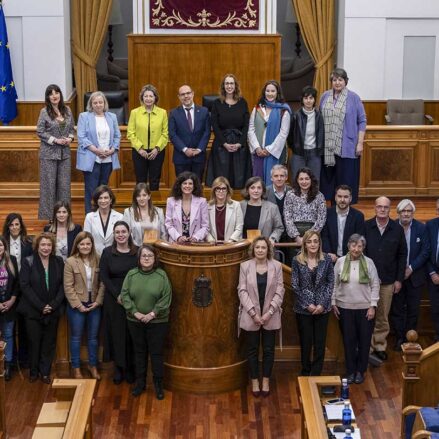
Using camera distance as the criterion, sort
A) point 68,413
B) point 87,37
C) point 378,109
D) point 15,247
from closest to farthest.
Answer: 1. point 68,413
2. point 15,247
3. point 378,109
4. point 87,37

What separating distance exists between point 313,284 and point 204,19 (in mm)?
5825

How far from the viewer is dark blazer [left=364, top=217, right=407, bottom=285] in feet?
31.8

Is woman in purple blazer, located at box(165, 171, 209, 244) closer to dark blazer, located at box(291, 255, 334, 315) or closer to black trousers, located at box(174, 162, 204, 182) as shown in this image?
dark blazer, located at box(291, 255, 334, 315)

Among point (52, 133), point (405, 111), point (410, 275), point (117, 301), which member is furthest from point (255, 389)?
point (405, 111)

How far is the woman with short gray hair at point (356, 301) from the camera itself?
930 centimetres

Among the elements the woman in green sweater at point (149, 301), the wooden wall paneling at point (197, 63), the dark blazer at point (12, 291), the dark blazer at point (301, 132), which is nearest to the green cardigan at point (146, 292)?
the woman in green sweater at point (149, 301)

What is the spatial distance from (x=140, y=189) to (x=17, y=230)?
3.52ft

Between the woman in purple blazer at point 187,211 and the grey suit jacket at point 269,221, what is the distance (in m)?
0.38

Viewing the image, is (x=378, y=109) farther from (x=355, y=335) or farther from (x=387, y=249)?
(x=355, y=335)

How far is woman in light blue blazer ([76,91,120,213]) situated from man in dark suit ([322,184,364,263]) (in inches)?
84.8

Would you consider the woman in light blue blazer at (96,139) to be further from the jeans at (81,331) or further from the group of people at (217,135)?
the jeans at (81,331)

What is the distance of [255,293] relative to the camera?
9.02m

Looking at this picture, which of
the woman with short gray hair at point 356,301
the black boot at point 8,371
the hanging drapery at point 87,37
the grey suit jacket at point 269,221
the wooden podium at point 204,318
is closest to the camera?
the wooden podium at point 204,318

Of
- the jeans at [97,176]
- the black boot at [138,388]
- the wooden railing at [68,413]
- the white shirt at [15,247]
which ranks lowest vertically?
the black boot at [138,388]
